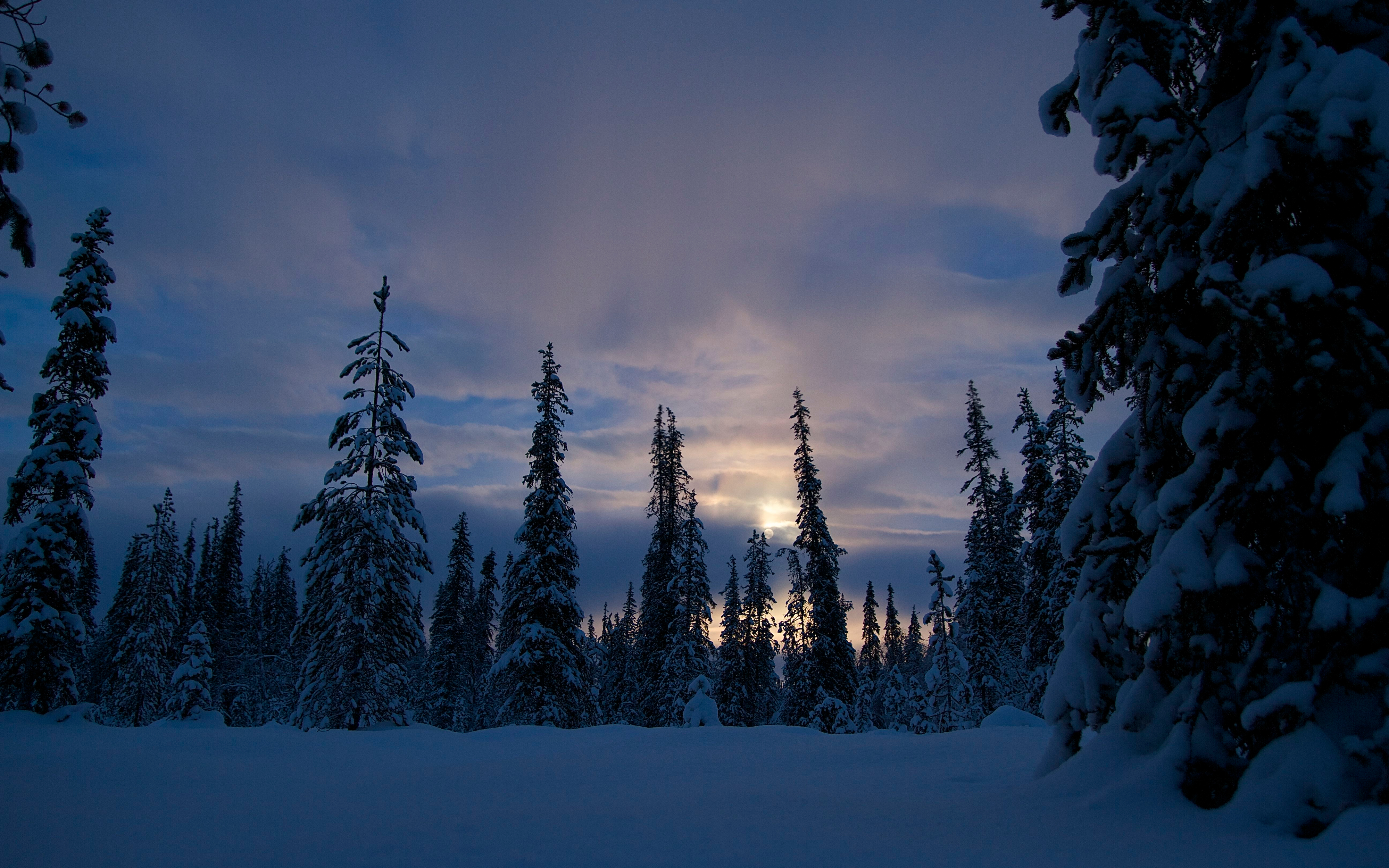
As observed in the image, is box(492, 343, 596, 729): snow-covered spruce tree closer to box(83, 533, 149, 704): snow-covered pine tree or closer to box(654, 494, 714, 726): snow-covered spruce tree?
box(654, 494, 714, 726): snow-covered spruce tree

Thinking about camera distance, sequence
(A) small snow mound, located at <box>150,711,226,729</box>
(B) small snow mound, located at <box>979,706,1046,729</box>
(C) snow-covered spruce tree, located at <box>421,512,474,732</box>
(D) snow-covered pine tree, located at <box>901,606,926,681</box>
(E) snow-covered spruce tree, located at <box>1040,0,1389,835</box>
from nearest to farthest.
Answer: (E) snow-covered spruce tree, located at <box>1040,0,1389,835</box>, (B) small snow mound, located at <box>979,706,1046,729</box>, (A) small snow mound, located at <box>150,711,226,729</box>, (C) snow-covered spruce tree, located at <box>421,512,474,732</box>, (D) snow-covered pine tree, located at <box>901,606,926,681</box>

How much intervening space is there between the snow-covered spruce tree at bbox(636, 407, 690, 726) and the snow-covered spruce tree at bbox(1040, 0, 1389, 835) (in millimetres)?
28262

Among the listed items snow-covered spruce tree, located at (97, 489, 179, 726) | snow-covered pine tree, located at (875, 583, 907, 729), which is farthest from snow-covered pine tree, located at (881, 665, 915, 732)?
snow-covered spruce tree, located at (97, 489, 179, 726)

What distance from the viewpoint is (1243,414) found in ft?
14.6

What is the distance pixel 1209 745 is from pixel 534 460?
23.7 metres

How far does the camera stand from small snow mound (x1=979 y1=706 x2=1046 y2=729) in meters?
15.1

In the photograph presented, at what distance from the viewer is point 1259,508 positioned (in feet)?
14.4

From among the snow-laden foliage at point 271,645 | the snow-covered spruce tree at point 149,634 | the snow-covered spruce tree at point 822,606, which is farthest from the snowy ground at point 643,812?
the snow-laden foliage at point 271,645

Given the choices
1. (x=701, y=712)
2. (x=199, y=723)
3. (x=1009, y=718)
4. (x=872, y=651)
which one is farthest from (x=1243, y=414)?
(x=872, y=651)

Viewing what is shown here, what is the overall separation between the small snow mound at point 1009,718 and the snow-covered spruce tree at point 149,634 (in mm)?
43418

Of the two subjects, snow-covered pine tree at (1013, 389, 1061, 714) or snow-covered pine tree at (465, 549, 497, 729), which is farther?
snow-covered pine tree at (465, 549, 497, 729)

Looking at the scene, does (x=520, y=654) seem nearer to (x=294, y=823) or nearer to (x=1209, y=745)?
(x=294, y=823)

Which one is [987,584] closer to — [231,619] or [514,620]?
[514,620]

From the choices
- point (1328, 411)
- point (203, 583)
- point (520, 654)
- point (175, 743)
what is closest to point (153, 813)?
point (175, 743)
